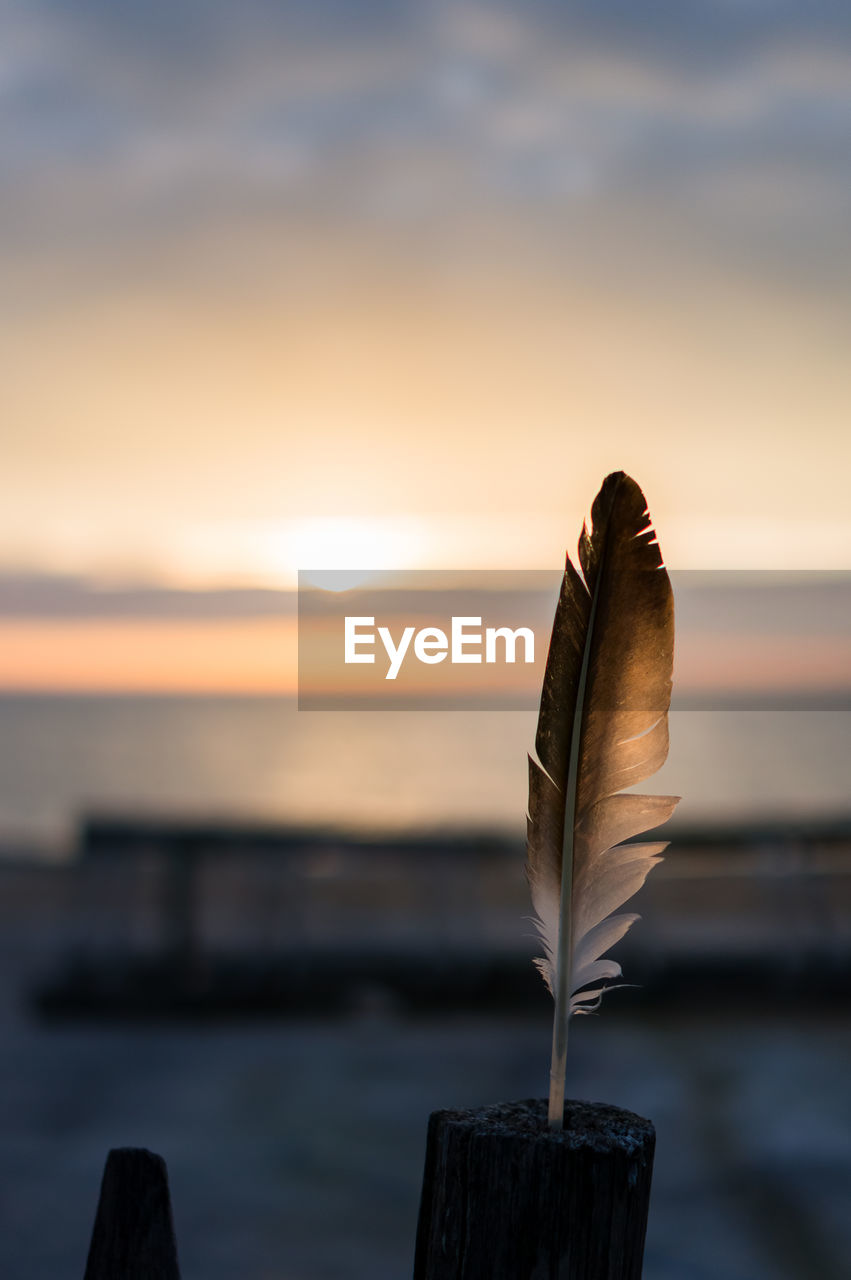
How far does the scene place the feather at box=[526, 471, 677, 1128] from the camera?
1.23 m

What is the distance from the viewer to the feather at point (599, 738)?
1226mm

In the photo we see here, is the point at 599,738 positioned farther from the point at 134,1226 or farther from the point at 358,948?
the point at 358,948

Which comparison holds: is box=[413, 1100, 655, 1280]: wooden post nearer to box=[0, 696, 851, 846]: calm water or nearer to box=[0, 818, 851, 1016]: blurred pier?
box=[0, 818, 851, 1016]: blurred pier

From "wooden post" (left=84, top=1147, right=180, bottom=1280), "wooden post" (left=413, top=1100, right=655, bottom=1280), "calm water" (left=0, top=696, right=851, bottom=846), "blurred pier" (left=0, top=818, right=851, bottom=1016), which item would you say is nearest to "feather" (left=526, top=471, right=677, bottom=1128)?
"wooden post" (left=413, top=1100, right=655, bottom=1280)

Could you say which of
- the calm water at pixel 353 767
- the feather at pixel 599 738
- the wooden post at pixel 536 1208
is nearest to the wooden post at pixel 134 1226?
the wooden post at pixel 536 1208

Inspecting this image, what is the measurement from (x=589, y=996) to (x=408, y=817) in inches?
1913

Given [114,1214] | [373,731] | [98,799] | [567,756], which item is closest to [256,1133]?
[114,1214]

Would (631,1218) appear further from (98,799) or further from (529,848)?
(98,799)

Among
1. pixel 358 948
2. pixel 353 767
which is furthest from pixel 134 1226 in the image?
pixel 353 767

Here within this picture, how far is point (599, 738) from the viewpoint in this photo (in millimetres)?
1259

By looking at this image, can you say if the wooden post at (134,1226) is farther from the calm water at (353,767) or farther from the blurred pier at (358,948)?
the calm water at (353,767)

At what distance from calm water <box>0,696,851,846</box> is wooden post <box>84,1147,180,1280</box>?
3274 cm

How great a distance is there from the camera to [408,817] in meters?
49.1

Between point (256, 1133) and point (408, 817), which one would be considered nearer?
point (256, 1133)
